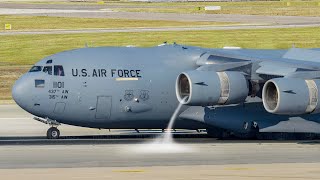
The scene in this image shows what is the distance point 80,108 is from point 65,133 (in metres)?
4.31

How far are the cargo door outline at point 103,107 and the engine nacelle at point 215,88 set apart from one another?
88.5 inches

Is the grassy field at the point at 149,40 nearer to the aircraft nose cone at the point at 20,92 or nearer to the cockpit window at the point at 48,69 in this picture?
the cockpit window at the point at 48,69

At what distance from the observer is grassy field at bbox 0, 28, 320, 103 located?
6159 cm

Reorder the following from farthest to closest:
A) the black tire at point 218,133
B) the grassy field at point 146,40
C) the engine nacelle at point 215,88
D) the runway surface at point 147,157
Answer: the grassy field at point 146,40
the black tire at point 218,133
the engine nacelle at point 215,88
the runway surface at point 147,157

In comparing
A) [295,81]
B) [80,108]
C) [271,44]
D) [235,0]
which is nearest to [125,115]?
[80,108]

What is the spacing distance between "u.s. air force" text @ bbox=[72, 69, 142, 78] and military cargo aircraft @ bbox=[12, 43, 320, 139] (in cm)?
3

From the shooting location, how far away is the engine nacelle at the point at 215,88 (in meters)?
28.4

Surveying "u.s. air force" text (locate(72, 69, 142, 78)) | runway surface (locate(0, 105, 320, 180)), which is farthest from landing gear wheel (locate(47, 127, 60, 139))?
"u.s. air force" text (locate(72, 69, 142, 78))

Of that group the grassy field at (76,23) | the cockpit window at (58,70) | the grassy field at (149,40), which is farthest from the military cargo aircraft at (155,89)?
the grassy field at (76,23)

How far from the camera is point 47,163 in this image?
23734 mm

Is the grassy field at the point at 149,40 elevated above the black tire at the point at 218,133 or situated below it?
above

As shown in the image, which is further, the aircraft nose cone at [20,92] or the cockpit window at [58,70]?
the cockpit window at [58,70]

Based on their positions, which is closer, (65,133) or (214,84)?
(214,84)

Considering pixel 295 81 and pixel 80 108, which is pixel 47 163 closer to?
pixel 80 108
